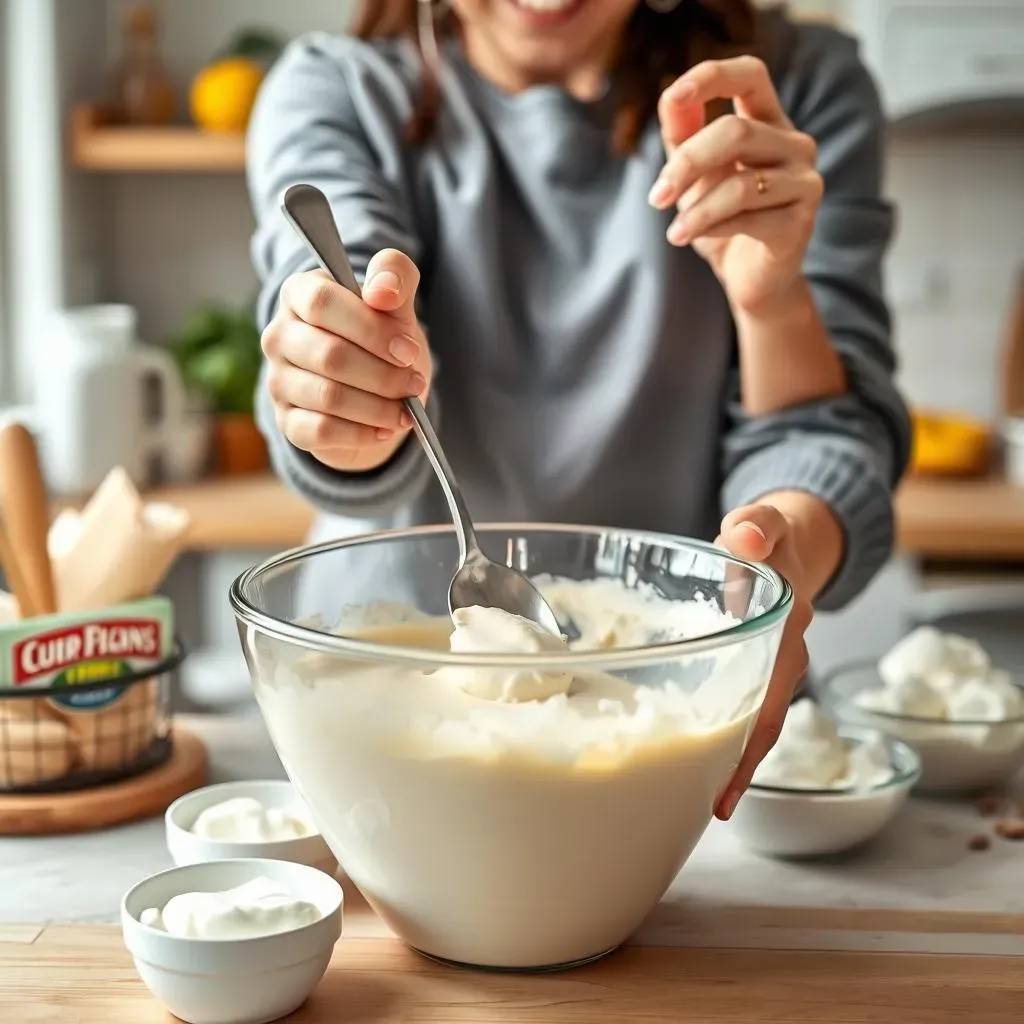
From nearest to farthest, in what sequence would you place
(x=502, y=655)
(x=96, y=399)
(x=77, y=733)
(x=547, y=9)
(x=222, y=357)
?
(x=502, y=655)
(x=77, y=733)
(x=547, y=9)
(x=96, y=399)
(x=222, y=357)

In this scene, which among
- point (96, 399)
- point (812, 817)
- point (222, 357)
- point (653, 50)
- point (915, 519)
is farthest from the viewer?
point (222, 357)

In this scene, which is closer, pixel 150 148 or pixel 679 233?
pixel 679 233

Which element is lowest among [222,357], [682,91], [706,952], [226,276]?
[706,952]

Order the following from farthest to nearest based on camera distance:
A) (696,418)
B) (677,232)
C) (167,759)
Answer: (696,418) < (167,759) < (677,232)

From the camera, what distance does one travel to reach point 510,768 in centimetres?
65

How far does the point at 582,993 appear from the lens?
0.70 m

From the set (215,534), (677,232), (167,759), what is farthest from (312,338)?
(215,534)

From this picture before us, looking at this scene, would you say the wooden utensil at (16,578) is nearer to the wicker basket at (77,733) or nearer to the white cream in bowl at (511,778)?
the wicker basket at (77,733)

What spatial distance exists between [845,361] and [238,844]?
0.71 metres

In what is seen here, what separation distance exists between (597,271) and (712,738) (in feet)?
2.37

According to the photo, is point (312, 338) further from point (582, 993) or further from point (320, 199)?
point (582, 993)

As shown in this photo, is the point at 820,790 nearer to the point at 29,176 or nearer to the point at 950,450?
the point at 950,450

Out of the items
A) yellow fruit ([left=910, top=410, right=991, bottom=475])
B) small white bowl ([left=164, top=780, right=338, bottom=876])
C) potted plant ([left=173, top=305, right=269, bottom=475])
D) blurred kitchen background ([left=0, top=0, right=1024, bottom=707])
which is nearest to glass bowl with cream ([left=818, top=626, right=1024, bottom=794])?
small white bowl ([left=164, top=780, right=338, bottom=876])

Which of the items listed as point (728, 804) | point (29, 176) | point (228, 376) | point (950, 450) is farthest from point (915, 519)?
point (29, 176)
